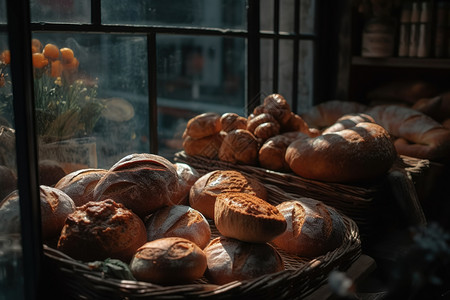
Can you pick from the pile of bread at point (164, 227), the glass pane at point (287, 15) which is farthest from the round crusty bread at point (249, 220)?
the glass pane at point (287, 15)

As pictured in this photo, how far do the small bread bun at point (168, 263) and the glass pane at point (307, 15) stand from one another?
1817 mm

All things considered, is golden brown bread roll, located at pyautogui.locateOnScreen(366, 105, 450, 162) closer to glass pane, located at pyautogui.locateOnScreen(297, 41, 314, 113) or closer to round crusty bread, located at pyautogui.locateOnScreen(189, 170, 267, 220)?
glass pane, located at pyautogui.locateOnScreen(297, 41, 314, 113)

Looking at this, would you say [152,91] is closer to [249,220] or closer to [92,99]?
[92,99]

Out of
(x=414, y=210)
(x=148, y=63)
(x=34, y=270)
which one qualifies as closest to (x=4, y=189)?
(x=34, y=270)

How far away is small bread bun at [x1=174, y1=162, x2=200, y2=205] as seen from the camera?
1575 mm

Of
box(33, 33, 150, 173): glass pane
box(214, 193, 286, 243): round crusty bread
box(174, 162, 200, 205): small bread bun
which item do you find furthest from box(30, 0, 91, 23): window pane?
box(214, 193, 286, 243): round crusty bread

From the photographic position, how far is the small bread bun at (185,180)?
158 centimetres

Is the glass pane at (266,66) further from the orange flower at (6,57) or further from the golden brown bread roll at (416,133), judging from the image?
the orange flower at (6,57)

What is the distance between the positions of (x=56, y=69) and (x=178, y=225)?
2.41ft

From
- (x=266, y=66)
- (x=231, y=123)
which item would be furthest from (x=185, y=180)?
(x=266, y=66)

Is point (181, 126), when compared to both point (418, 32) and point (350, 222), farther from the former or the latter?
point (418, 32)

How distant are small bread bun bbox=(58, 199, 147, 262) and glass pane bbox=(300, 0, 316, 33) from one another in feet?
5.80

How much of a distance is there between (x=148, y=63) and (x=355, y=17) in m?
1.27

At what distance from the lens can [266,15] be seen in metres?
2.34
